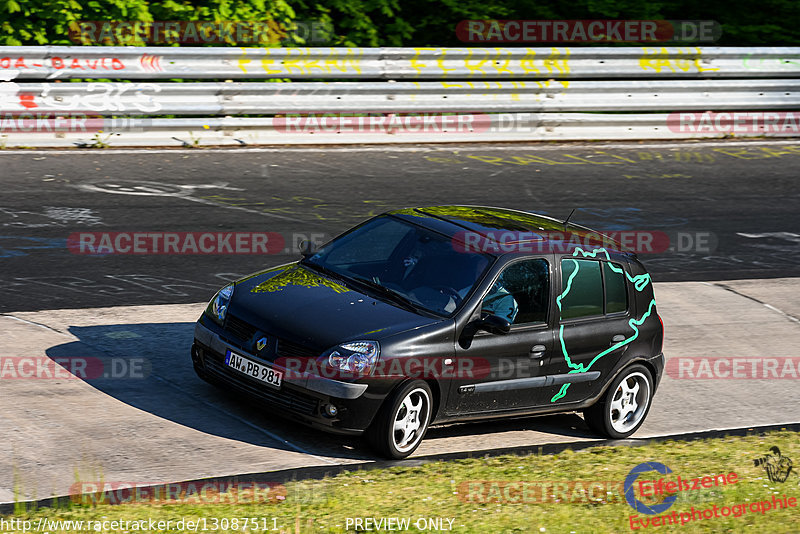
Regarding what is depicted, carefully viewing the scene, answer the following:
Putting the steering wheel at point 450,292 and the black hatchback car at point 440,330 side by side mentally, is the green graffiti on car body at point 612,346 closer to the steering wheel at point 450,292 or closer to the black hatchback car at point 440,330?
the black hatchback car at point 440,330

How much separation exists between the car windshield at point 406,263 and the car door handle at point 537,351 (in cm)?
66

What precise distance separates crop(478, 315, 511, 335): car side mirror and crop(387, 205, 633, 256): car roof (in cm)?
59

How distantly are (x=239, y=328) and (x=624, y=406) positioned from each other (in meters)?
3.06

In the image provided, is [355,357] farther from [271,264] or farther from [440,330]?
[271,264]

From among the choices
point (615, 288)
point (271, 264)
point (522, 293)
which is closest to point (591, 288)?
point (615, 288)

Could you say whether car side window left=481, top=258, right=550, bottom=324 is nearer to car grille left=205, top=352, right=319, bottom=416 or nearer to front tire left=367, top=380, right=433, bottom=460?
front tire left=367, top=380, right=433, bottom=460

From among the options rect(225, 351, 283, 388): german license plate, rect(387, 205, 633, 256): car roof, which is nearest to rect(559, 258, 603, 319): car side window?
rect(387, 205, 633, 256): car roof

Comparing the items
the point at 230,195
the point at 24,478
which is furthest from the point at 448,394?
the point at 230,195

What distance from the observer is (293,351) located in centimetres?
682

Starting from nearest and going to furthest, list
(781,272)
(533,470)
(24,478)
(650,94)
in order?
1. (24,478)
2. (533,470)
3. (781,272)
4. (650,94)

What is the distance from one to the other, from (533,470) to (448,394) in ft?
2.58

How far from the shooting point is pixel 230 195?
12.8m

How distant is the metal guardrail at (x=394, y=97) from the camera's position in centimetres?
1433

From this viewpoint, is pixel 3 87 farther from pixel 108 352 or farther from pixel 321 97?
pixel 108 352
